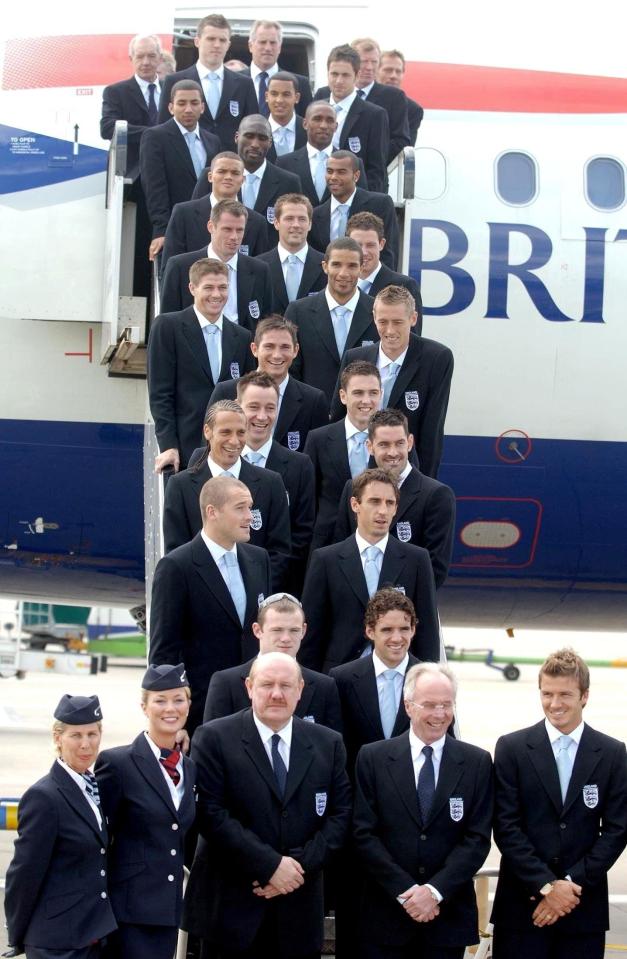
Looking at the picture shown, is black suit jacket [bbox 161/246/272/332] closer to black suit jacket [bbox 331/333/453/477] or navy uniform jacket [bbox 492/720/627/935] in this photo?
black suit jacket [bbox 331/333/453/477]

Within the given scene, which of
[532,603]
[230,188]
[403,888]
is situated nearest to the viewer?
[403,888]

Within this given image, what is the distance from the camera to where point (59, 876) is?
24.0ft

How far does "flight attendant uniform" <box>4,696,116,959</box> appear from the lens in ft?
23.8

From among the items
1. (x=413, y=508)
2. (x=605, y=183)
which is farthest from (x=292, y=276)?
(x=605, y=183)

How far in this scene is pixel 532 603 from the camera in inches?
572

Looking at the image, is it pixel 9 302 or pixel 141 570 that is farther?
pixel 141 570

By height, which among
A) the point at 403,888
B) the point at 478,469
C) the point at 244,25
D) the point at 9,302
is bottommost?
the point at 403,888

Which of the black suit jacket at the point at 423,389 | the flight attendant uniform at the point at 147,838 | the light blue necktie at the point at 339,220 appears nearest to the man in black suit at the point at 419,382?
the black suit jacket at the point at 423,389

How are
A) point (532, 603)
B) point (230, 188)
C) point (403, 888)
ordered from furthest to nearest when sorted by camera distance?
point (532, 603)
point (230, 188)
point (403, 888)

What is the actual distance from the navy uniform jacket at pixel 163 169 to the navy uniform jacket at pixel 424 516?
3.58m

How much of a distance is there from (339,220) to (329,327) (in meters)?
1.50

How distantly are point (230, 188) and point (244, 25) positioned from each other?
365 centimetres

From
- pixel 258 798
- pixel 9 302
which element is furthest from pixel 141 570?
pixel 258 798

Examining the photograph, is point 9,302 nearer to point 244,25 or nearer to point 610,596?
point 244,25
